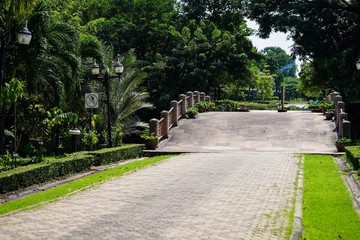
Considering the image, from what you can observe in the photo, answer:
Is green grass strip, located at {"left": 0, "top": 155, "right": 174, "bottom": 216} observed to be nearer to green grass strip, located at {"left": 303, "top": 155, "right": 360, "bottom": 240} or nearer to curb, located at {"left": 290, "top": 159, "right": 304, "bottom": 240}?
curb, located at {"left": 290, "top": 159, "right": 304, "bottom": 240}

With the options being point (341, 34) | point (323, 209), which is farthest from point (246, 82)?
point (323, 209)

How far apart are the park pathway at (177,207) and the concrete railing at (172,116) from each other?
309 inches

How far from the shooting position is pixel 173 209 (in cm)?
1021

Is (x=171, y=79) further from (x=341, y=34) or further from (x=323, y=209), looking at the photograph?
(x=323, y=209)

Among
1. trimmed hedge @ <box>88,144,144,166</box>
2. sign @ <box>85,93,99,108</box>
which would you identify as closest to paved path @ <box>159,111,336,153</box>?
trimmed hedge @ <box>88,144,144,166</box>

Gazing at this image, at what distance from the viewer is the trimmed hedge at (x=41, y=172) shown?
1259 cm

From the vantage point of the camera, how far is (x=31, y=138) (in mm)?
26391

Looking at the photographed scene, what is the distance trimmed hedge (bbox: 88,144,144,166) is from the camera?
1903 centimetres

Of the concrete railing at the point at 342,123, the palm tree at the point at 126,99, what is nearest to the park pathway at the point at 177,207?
the concrete railing at the point at 342,123

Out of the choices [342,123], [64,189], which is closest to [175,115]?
[342,123]

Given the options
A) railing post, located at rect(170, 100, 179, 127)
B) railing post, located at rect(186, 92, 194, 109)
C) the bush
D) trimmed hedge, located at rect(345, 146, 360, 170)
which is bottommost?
trimmed hedge, located at rect(345, 146, 360, 170)

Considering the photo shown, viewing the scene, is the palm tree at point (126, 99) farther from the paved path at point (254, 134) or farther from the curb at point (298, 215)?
the curb at point (298, 215)

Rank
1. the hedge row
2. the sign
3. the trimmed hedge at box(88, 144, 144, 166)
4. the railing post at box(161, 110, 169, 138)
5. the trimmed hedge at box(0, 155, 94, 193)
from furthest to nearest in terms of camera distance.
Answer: the railing post at box(161, 110, 169, 138) → the sign → the trimmed hedge at box(88, 144, 144, 166) → the hedge row → the trimmed hedge at box(0, 155, 94, 193)

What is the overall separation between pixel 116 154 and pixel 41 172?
21.4 ft
